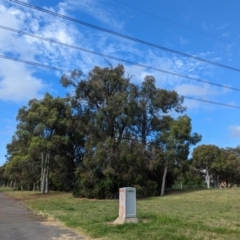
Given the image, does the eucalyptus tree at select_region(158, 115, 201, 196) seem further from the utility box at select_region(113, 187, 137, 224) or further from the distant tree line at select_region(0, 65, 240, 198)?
the utility box at select_region(113, 187, 137, 224)

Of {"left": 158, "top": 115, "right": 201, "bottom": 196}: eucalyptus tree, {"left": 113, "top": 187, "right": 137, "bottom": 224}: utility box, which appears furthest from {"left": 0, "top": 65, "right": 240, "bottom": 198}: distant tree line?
{"left": 113, "top": 187, "right": 137, "bottom": 224}: utility box

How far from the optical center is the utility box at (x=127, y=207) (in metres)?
11.4

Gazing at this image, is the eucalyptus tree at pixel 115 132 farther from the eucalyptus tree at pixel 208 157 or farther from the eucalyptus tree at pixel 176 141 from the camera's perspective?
the eucalyptus tree at pixel 208 157

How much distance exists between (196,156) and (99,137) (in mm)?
34077

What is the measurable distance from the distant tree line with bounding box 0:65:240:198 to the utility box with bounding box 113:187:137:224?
20.1 metres

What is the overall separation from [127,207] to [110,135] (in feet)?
74.3

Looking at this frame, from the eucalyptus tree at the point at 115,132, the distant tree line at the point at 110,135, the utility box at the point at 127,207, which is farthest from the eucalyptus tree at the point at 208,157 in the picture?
the utility box at the point at 127,207

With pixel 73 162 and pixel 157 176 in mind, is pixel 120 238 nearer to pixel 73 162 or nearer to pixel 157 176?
pixel 157 176

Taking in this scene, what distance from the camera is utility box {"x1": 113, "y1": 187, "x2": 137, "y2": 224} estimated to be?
1137 cm

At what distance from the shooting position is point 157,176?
3856 cm

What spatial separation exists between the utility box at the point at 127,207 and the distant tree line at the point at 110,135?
2012 centimetres

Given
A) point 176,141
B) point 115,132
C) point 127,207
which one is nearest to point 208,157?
point 176,141

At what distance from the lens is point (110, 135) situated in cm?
3406

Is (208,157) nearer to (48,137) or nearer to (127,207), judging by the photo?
(48,137)
